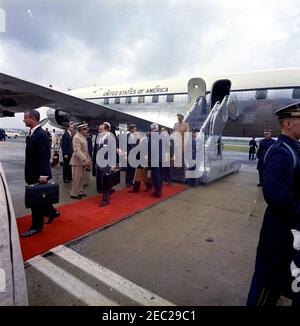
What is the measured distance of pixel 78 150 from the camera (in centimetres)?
547

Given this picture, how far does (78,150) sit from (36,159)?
1.91 m

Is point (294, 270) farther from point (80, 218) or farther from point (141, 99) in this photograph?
point (141, 99)

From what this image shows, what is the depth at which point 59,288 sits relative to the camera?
235cm

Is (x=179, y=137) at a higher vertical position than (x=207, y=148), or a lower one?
higher

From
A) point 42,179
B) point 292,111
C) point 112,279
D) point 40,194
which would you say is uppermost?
point 292,111

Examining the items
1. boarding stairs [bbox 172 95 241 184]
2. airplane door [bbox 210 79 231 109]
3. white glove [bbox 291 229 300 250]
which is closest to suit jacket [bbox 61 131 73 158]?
boarding stairs [bbox 172 95 241 184]

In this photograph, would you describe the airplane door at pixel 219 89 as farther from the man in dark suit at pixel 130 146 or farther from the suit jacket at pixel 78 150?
the suit jacket at pixel 78 150

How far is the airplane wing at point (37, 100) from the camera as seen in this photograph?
6.30 metres

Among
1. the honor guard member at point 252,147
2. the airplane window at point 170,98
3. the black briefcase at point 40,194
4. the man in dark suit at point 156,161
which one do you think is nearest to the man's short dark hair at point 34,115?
the black briefcase at point 40,194

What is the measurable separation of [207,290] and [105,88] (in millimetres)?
13946

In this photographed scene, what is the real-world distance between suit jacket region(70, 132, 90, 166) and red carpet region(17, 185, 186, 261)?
0.97 metres

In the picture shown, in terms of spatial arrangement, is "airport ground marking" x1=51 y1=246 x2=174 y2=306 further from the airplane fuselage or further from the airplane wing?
the airplane fuselage

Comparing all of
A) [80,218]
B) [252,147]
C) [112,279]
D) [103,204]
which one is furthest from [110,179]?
[252,147]
